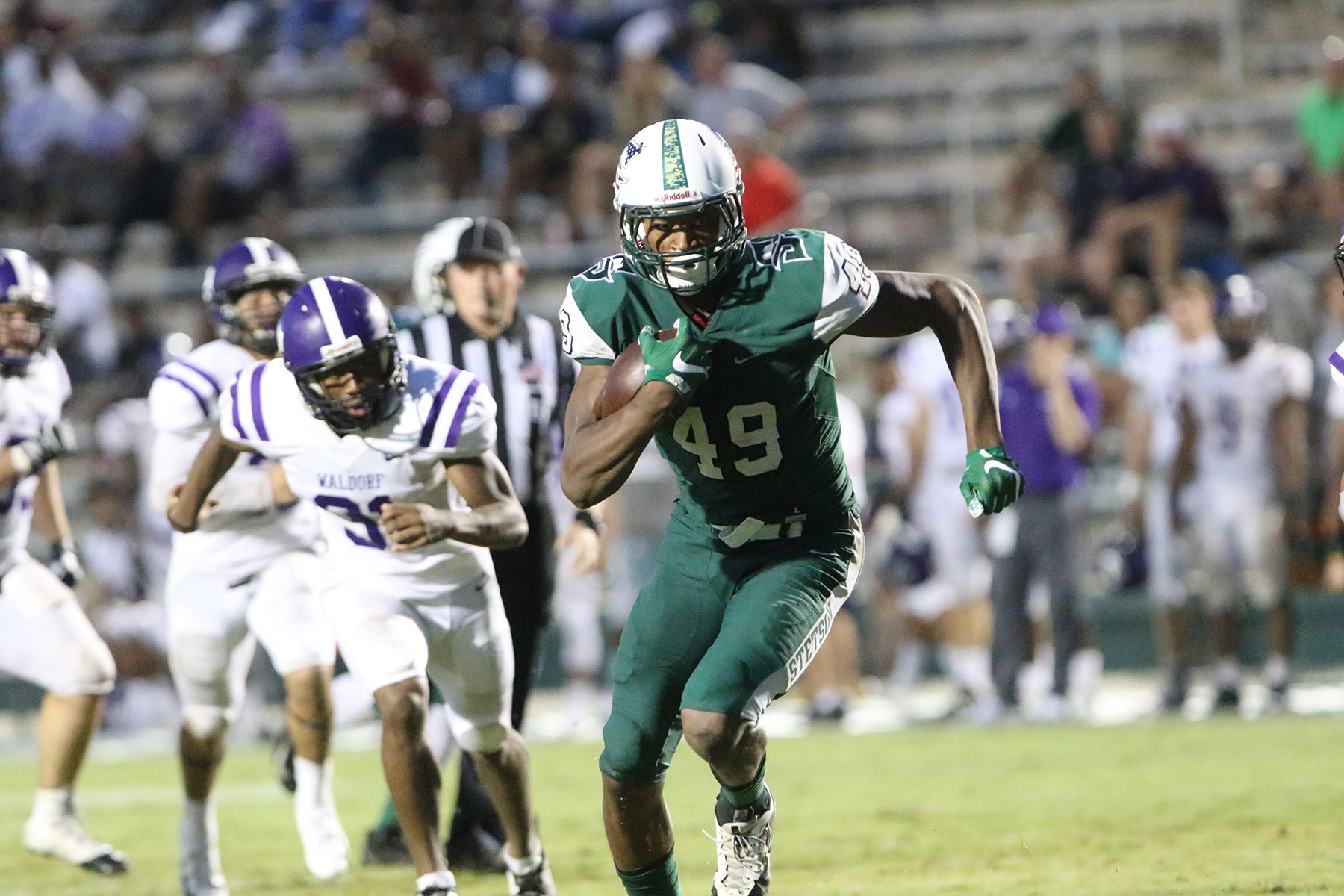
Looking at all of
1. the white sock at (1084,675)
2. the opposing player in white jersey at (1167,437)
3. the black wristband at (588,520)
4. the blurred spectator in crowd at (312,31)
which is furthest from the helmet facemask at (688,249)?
the blurred spectator in crowd at (312,31)

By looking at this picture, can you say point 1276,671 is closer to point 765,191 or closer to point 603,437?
point 765,191

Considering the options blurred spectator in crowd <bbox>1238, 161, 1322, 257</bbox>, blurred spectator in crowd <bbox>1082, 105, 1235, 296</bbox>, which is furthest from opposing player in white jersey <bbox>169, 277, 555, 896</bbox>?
blurred spectator in crowd <bbox>1238, 161, 1322, 257</bbox>

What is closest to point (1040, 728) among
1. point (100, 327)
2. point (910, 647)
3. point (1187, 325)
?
→ point (910, 647)

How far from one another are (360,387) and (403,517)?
43 cm

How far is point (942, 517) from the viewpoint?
11.0m

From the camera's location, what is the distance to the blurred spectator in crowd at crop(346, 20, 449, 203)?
15414mm

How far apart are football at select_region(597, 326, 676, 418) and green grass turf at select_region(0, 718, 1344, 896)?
195 centimetres

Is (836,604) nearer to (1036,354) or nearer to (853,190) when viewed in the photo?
(1036,354)

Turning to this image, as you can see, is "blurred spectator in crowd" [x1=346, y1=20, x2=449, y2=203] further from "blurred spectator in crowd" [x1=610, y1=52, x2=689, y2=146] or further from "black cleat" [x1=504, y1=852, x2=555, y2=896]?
"black cleat" [x1=504, y1=852, x2=555, y2=896]

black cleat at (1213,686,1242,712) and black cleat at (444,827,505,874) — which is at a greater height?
black cleat at (444,827,505,874)

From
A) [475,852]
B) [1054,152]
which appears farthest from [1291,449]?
[475,852]

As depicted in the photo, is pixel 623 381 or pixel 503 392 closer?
pixel 623 381

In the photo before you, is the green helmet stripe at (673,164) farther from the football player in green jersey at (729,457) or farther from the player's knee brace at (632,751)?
the player's knee brace at (632,751)

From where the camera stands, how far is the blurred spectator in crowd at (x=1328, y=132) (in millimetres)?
12531
